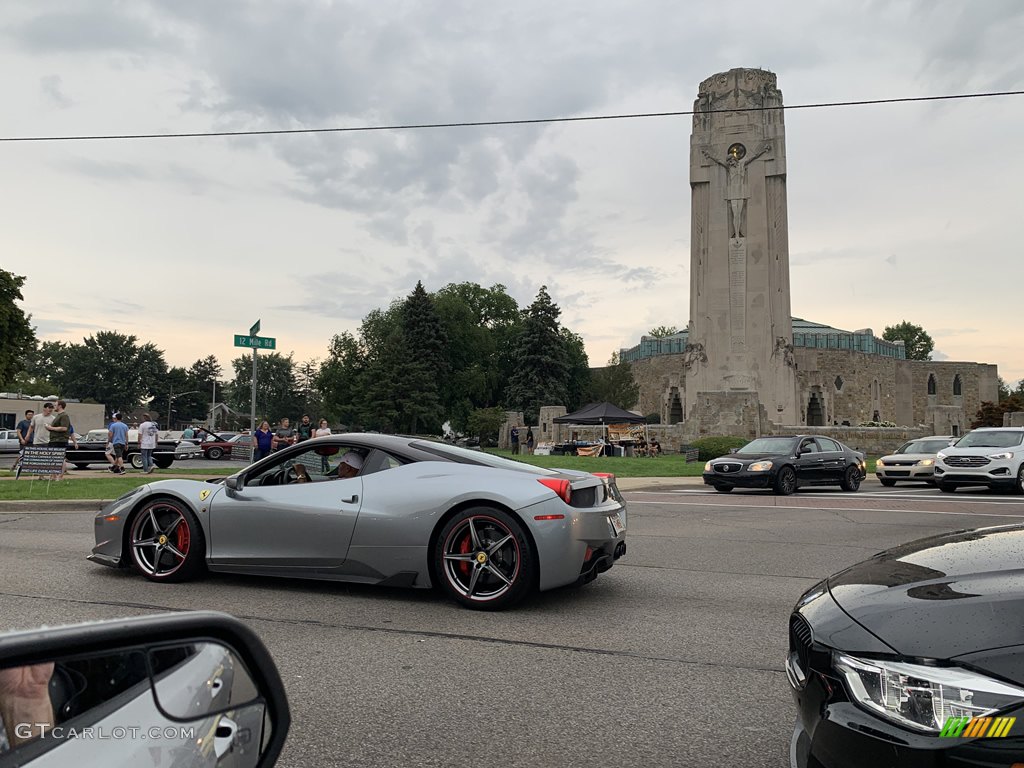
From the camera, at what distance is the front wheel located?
21464 millimetres

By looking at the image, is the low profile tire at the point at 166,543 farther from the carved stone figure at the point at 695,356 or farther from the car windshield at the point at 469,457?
the carved stone figure at the point at 695,356

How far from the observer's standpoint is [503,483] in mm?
6516

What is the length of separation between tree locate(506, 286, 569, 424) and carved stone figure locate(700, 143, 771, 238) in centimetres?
2735

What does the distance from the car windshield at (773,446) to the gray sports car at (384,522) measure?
47.7ft

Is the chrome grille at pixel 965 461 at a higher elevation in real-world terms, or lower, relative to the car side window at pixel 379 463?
lower

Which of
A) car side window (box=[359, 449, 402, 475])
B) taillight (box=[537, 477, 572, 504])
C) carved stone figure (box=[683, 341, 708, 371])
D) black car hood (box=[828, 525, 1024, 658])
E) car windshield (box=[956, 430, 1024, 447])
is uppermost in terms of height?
carved stone figure (box=[683, 341, 708, 371])

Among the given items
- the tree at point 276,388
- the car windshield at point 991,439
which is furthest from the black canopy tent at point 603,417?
the tree at point 276,388

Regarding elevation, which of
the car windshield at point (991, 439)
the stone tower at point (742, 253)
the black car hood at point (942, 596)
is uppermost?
the stone tower at point (742, 253)

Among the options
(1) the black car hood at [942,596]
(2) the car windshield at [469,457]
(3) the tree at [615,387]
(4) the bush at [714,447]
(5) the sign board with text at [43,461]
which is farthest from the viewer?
(3) the tree at [615,387]

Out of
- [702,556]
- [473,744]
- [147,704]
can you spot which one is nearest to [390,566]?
[473,744]

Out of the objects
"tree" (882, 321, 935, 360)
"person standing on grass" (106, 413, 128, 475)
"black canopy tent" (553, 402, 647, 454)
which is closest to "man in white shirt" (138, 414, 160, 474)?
"person standing on grass" (106, 413, 128, 475)

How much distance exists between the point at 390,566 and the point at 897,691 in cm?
482

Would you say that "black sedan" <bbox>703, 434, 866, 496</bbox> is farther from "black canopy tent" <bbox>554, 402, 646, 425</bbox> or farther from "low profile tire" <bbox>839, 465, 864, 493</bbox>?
"black canopy tent" <bbox>554, 402, 646, 425</bbox>

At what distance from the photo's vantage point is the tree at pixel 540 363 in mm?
72500
